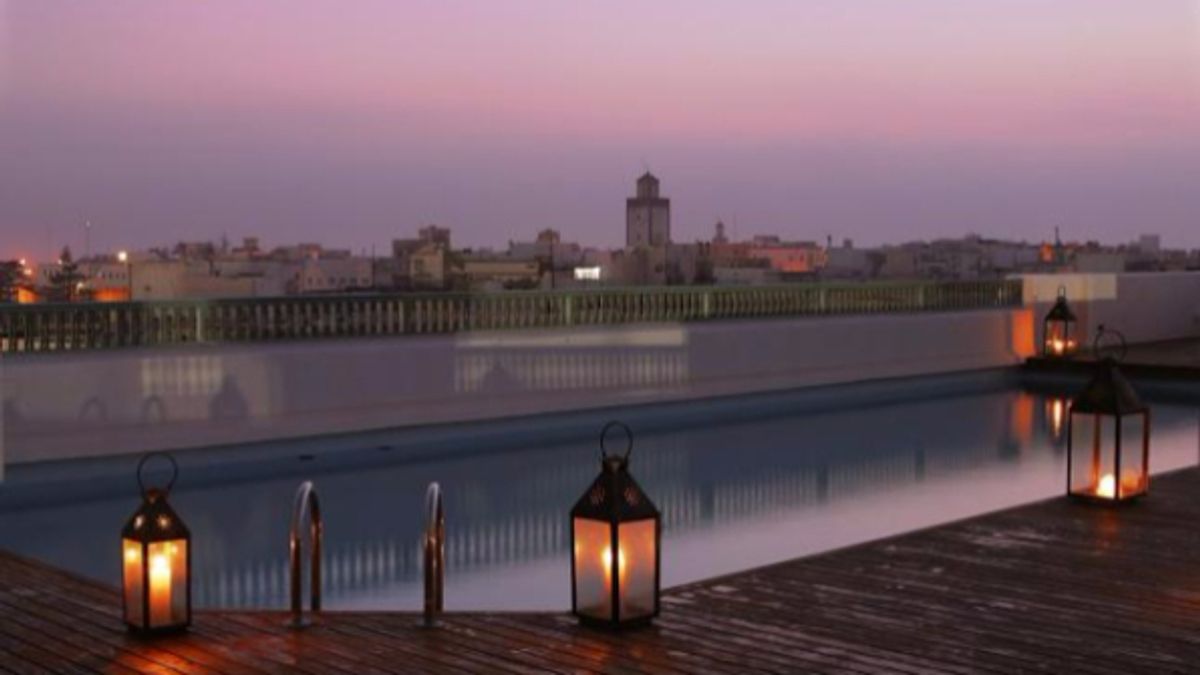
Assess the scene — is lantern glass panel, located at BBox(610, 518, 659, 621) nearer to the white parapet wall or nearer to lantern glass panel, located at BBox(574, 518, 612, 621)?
lantern glass panel, located at BBox(574, 518, 612, 621)

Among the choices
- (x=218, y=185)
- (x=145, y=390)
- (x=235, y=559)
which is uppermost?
(x=218, y=185)

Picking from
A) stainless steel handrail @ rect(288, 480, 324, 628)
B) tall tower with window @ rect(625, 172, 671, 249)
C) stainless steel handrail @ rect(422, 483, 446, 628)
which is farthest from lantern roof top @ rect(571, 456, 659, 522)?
tall tower with window @ rect(625, 172, 671, 249)

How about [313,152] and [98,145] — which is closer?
[98,145]

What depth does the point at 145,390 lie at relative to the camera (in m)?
9.97

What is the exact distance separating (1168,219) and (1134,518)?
2534cm

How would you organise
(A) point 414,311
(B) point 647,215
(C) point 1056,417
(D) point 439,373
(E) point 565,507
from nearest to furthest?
(E) point 565,507
(D) point 439,373
(A) point 414,311
(C) point 1056,417
(B) point 647,215

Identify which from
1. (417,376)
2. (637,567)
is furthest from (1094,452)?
(417,376)

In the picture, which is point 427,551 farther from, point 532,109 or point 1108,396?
point 532,109

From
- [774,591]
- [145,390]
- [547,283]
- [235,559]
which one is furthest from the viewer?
[547,283]

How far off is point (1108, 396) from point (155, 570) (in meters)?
4.71

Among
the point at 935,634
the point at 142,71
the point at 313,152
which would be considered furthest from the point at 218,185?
the point at 935,634

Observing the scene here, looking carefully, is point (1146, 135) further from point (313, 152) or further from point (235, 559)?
point (235, 559)

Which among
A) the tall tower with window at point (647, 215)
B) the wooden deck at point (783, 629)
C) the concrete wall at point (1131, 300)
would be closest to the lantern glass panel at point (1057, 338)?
the concrete wall at point (1131, 300)

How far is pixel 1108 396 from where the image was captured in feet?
23.2
